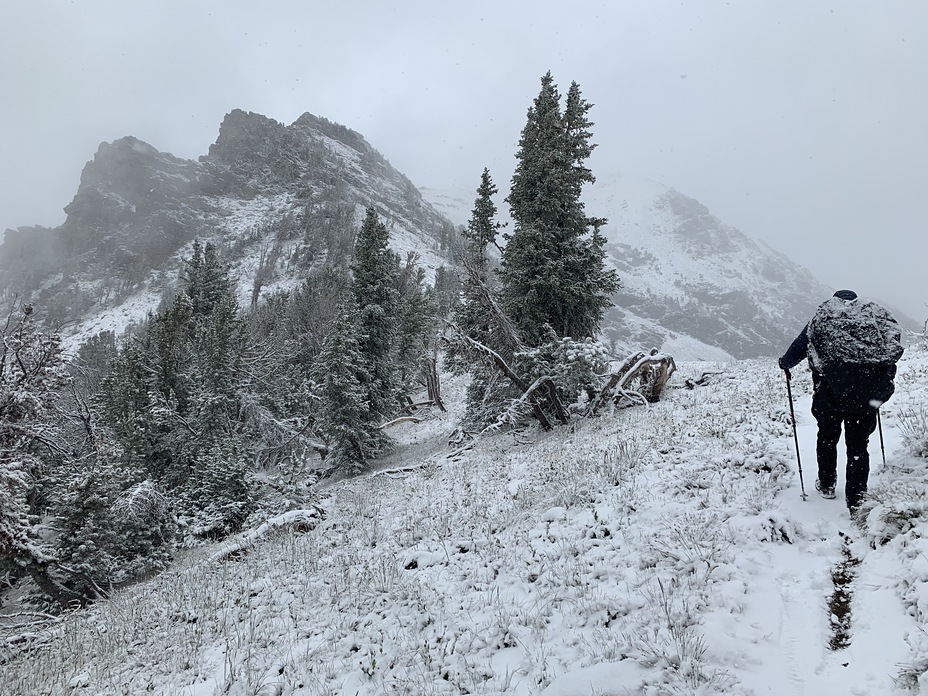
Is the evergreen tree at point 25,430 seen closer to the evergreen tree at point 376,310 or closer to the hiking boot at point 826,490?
the evergreen tree at point 376,310

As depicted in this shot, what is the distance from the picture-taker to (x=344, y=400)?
66.4ft

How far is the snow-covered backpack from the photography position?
4.91m

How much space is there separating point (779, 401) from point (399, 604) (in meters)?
8.76

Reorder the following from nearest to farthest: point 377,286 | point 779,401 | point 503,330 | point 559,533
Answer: point 559,533, point 779,401, point 503,330, point 377,286

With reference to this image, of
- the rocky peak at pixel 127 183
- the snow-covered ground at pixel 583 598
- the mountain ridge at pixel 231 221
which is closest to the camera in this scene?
the snow-covered ground at pixel 583 598

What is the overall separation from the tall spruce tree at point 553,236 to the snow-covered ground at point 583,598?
744 cm

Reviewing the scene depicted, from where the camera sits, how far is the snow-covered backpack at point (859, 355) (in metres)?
4.91

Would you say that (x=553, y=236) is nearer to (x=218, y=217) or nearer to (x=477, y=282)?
(x=477, y=282)

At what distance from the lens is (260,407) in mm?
22781

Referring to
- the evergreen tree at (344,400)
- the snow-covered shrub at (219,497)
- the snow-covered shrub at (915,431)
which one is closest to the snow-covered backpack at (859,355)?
the snow-covered shrub at (915,431)

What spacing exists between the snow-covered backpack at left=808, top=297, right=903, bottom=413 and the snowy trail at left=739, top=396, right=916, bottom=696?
124 centimetres

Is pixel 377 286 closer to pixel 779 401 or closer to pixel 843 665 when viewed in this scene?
pixel 779 401

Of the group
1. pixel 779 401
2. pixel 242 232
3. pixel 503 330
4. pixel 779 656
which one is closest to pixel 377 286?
pixel 503 330

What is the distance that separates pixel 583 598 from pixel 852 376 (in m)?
3.74
